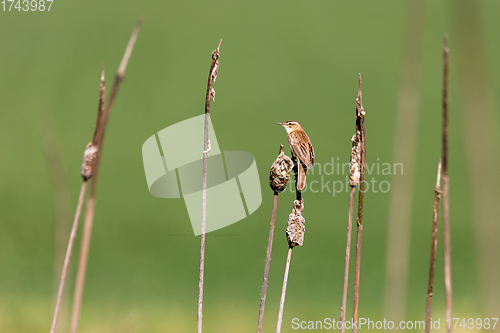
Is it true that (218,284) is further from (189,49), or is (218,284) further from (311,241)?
(189,49)

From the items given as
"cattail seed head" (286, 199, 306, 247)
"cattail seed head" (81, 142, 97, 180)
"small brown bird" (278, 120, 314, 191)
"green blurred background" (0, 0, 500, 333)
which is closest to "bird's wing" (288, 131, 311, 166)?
"small brown bird" (278, 120, 314, 191)

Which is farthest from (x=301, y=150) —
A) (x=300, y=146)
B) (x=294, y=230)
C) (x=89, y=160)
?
(x=89, y=160)

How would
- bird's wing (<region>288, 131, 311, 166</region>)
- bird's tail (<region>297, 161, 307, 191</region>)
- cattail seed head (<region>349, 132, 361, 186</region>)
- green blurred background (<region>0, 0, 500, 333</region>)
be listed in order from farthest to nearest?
green blurred background (<region>0, 0, 500, 333</region>)
bird's wing (<region>288, 131, 311, 166</region>)
bird's tail (<region>297, 161, 307, 191</region>)
cattail seed head (<region>349, 132, 361, 186</region>)

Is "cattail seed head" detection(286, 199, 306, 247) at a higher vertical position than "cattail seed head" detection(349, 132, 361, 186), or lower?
lower

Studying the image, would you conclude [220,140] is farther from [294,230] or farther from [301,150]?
[294,230]

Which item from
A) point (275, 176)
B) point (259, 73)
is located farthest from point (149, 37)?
point (275, 176)

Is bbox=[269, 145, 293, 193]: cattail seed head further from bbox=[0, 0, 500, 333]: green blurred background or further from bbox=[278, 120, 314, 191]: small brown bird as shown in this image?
bbox=[0, 0, 500, 333]: green blurred background

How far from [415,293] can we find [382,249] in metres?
0.27

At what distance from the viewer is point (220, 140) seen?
3033mm

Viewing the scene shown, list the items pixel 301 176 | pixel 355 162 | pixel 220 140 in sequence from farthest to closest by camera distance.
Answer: pixel 220 140 < pixel 301 176 < pixel 355 162

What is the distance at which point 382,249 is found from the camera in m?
2.64

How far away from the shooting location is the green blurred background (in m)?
2.36

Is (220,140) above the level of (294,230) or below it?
above

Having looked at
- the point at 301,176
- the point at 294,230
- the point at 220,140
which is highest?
the point at 220,140
